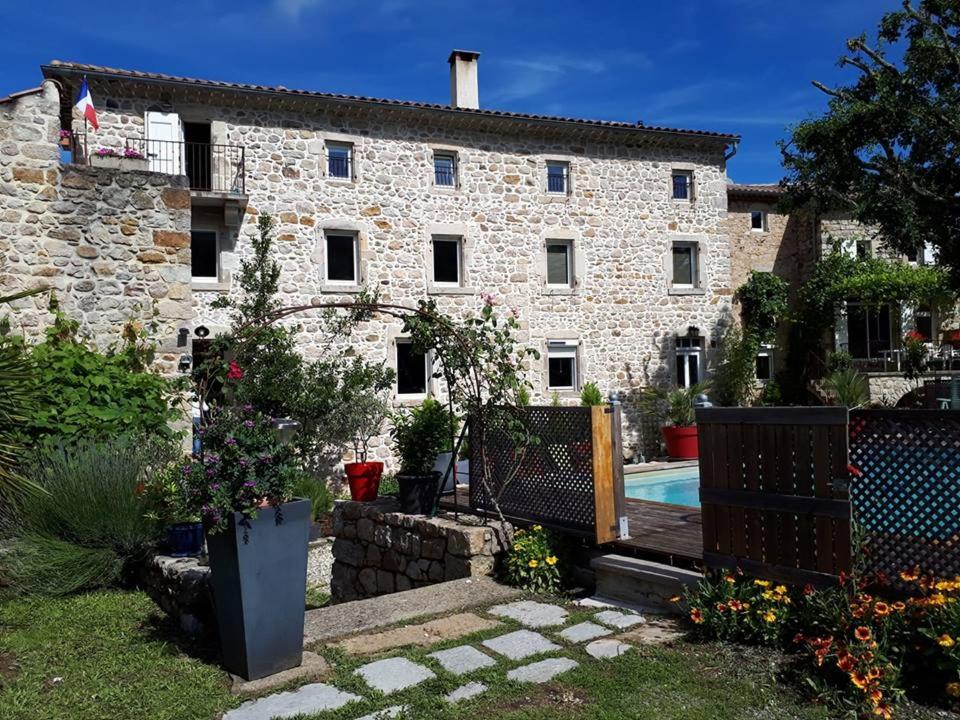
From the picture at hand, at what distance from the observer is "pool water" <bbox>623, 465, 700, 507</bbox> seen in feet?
38.7

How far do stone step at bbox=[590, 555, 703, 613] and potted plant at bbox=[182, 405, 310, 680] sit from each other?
226cm

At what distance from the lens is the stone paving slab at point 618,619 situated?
4.67 metres

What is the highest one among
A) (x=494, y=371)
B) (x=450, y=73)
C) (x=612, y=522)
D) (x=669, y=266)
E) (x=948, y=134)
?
(x=450, y=73)

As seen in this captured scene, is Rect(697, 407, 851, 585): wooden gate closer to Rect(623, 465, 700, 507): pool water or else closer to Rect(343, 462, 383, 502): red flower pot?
Rect(343, 462, 383, 502): red flower pot

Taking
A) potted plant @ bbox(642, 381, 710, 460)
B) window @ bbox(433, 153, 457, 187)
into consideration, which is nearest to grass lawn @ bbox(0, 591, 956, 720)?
potted plant @ bbox(642, 381, 710, 460)

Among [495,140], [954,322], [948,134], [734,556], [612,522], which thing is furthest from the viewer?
[954,322]

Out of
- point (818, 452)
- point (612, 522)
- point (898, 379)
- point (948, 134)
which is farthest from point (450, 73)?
point (818, 452)

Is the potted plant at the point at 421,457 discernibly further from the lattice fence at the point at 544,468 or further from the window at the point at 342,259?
the window at the point at 342,259

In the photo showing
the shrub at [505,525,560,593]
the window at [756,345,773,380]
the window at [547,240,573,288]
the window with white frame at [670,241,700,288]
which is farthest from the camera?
the window at [756,345,773,380]

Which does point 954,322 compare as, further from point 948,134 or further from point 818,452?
point 818,452

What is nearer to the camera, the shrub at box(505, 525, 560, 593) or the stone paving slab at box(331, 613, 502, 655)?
the stone paving slab at box(331, 613, 502, 655)

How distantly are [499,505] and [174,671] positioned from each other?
3026 millimetres

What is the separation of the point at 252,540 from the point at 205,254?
11.8m

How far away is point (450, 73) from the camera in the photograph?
17.5 m
